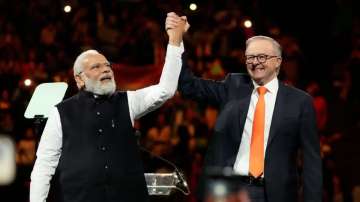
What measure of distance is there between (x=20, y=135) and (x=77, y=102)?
5.55 m

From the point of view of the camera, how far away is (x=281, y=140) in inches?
245

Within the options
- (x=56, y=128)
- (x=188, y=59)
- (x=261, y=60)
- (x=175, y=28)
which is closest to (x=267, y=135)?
(x=261, y=60)

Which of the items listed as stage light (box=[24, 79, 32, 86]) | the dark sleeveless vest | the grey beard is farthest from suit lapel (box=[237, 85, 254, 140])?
stage light (box=[24, 79, 32, 86])

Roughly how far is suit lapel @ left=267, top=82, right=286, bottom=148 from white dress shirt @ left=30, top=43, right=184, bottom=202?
0.64 m

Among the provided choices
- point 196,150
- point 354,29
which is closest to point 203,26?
point 354,29

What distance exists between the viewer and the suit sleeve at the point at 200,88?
6.45m

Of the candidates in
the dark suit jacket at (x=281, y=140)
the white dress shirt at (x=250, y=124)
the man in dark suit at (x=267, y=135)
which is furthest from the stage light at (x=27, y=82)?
the white dress shirt at (x=250, y=124)

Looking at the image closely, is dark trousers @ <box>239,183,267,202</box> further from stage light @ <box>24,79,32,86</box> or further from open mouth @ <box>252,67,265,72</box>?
stage light @ <box>24,79,32,86</box>

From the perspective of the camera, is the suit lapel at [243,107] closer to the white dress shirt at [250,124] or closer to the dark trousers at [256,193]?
→ the white dress shirt at [250,124]

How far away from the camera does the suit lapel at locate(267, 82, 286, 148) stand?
623cm

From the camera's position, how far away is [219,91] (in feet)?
21.3

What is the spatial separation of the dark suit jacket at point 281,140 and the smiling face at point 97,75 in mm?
472

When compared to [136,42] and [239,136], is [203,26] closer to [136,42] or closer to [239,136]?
[136,42]

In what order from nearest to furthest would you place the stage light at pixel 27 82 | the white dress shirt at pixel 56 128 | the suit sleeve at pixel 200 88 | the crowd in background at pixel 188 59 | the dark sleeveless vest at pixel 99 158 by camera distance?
the white dress shirt at pixel 56 128, the dark sleeveless vest at pixel 99 158, the suit sleeve at pixel 200 88, the crowd in background at pixel 188 59, the stage light at pixel 27 82
